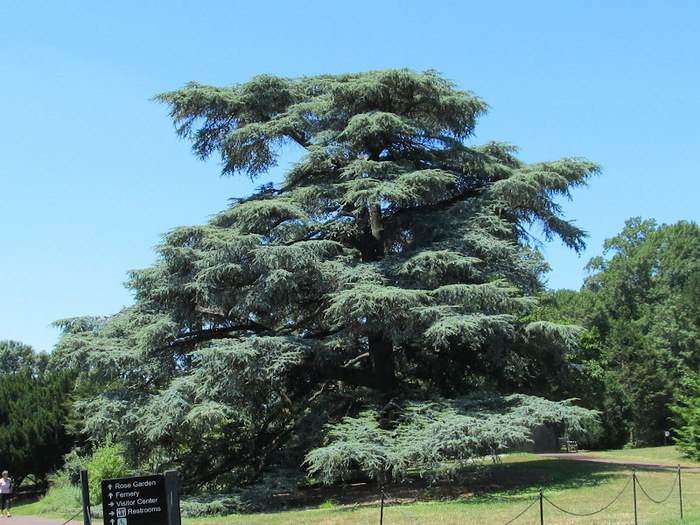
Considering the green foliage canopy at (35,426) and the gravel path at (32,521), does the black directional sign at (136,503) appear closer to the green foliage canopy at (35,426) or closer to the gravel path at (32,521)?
the gravel path at (32,521)

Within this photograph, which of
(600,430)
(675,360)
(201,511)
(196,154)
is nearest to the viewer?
(201,511)

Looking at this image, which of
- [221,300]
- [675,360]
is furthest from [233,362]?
[675,360]

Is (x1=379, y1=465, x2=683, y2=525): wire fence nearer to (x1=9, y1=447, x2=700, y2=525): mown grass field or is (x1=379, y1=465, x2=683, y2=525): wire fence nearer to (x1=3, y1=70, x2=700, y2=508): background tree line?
(x1=9, y1=447, x2=700, y2=525): mown grass field

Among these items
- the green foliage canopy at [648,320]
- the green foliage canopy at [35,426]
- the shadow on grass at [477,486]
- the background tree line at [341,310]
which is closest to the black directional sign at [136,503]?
the background tree line at [341,310]

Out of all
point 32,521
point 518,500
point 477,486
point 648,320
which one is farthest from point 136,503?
point 648,320

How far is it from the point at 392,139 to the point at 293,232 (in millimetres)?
5317

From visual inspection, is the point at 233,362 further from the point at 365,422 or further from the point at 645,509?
the point at 645,509

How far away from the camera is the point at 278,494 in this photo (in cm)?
2108

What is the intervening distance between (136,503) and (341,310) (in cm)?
1057

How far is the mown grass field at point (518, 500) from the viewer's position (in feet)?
47.4

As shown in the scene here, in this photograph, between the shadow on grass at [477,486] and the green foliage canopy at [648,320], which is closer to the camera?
the shadow on grass at [477,486]

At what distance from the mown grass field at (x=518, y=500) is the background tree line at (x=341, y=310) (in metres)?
1.07

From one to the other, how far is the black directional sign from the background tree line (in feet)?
26.8

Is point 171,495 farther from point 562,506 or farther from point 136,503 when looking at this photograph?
point 562,506
